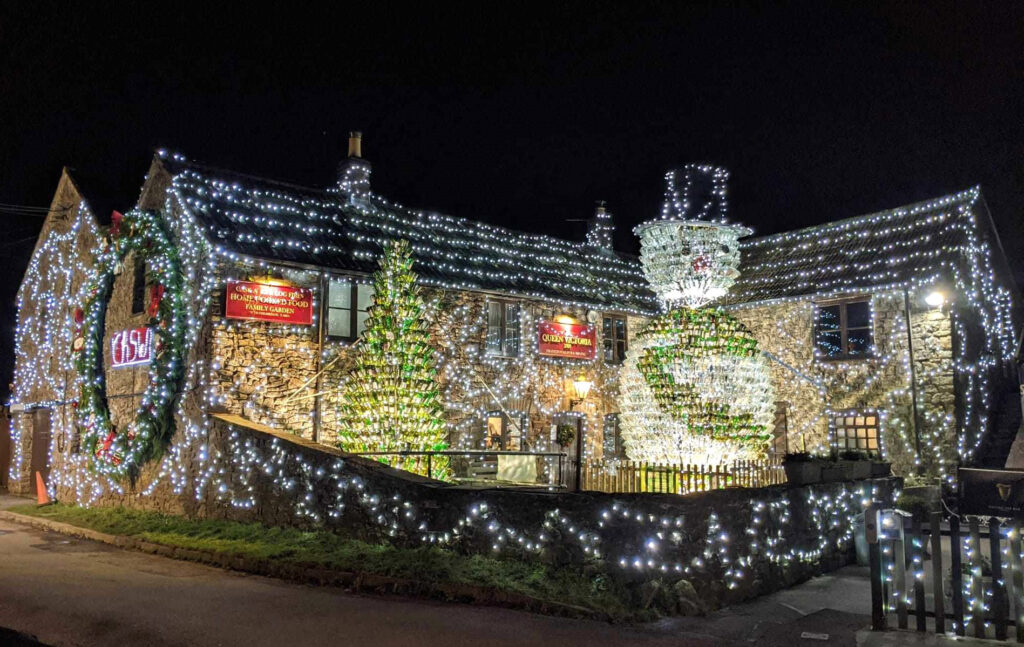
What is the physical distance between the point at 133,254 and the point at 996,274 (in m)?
23.1

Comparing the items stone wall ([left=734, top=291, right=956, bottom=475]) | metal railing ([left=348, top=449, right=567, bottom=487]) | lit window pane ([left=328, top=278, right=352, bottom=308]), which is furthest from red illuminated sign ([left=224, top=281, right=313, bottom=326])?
stone wall ([left=734, top=291, right=956, bottom=475])

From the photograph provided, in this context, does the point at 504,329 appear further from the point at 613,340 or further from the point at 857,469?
the point at 857,469

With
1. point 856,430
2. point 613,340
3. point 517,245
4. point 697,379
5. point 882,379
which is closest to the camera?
point 697,379

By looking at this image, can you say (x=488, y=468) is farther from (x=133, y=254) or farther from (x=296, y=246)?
(x=133, y=254)

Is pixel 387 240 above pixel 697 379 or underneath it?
above

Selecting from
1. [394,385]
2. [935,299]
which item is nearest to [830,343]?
[935,299]

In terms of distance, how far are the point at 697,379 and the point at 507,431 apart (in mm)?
6969

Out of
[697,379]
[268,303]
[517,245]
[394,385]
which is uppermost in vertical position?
[517,245]

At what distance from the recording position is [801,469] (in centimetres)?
1136

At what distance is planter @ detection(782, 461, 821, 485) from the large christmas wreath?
1196cm

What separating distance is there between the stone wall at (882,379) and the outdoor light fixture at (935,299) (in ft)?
0.53

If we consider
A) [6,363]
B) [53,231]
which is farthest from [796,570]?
[6,363]

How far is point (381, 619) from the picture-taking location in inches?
318

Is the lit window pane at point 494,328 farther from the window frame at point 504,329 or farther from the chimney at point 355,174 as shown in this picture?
the chimney at point 355,174
